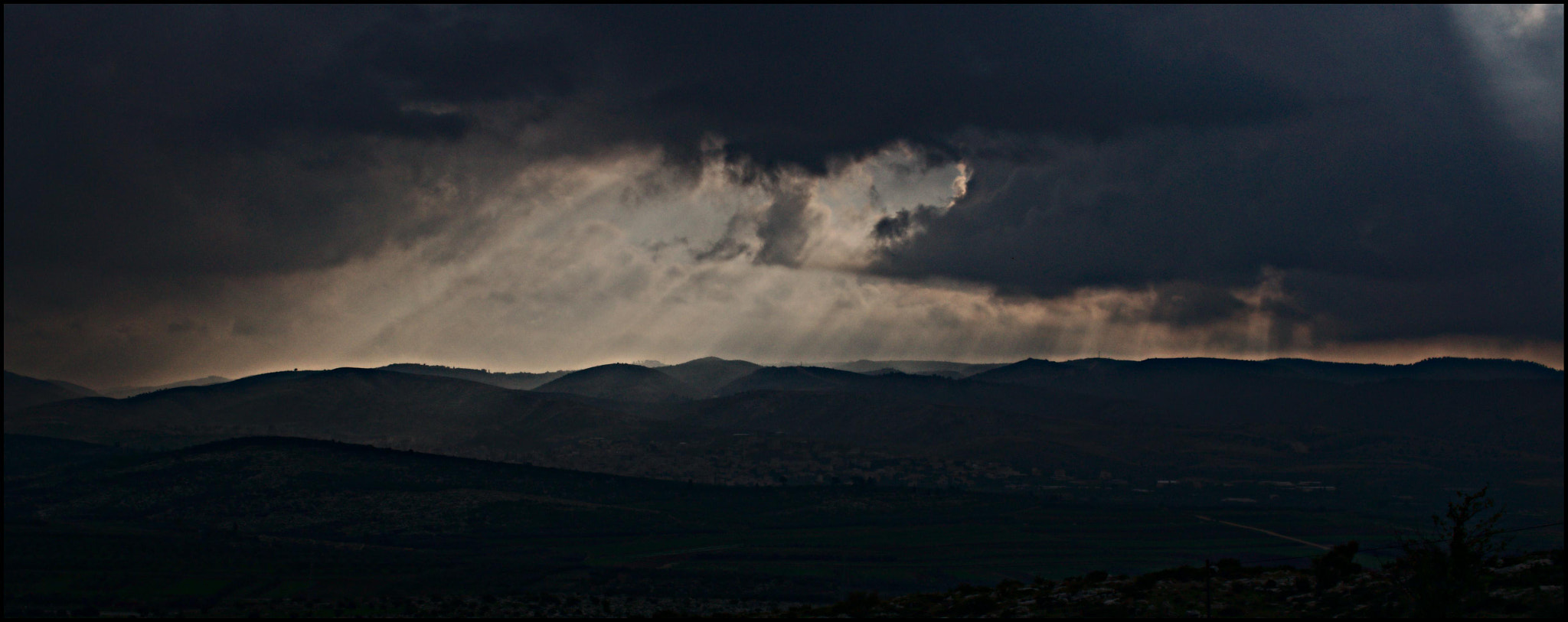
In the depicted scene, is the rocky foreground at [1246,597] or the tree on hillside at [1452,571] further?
the rocky foreground at [1246,597]

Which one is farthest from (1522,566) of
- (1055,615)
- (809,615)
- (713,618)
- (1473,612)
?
(713,618)

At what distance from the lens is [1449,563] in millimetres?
60656

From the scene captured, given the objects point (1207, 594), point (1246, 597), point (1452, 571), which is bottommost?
point (1246, 597)

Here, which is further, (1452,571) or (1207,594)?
(1207,594)

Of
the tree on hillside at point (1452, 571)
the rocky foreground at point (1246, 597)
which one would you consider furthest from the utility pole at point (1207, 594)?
the tree on hillside at point (1452, 571)

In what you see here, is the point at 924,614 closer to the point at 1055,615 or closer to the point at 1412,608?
the point at 1055,615

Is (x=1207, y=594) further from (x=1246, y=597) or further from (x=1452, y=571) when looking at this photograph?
(x=1452, y=571)

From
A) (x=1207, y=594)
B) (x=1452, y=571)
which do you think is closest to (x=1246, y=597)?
(x=1207, y=594)

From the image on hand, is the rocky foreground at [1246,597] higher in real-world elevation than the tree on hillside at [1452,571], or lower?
lower

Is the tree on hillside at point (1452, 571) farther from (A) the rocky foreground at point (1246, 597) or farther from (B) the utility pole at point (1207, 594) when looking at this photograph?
(B) the utility pole at point (1207, 594)

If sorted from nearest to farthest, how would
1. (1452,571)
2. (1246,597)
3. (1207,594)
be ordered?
1. (1452,571)
2. (1207,594)
3. (1246,597)

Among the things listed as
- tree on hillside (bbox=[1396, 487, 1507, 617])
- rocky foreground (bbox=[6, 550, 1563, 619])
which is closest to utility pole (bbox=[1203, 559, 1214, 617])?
rocky foreground (bbox=[6, 550, 1563, 619])

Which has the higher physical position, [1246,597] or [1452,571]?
[1452,571]

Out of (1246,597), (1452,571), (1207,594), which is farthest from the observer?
(1246,597)
